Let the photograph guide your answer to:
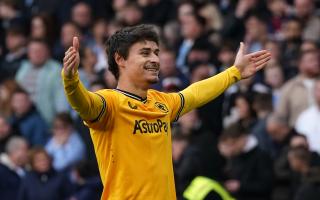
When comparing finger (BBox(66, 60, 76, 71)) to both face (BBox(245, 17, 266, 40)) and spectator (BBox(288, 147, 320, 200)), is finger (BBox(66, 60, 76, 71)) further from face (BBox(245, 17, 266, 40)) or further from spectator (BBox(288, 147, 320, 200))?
face (BBox(245, 17, 266, 40))

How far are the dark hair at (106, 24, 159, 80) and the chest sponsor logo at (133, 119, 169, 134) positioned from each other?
1.48 ft

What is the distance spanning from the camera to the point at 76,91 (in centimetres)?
705

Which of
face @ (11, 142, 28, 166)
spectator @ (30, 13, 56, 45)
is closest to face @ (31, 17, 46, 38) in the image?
spectator @ (30, 13, 56, 45)

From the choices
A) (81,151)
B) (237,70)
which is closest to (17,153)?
(81,151)

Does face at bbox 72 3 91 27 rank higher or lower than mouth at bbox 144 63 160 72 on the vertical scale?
higher

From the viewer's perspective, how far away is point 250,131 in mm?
12906

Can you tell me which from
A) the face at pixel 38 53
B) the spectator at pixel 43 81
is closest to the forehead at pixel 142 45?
the spectator at pixel 43 81

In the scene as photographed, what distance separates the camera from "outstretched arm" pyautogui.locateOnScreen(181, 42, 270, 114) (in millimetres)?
8297

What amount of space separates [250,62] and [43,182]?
17.2ft

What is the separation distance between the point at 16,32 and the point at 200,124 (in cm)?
466

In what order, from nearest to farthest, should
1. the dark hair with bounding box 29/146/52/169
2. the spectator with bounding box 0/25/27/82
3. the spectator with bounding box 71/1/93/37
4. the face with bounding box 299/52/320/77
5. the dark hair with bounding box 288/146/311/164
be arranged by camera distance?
the dark hair with bounding box 288/146/311/164 → the face with bounding box 299/52/320/77 → the dark hair with bounding box 29/146/52/169 → the spectator with bounding box 0/25/27/82 → the spectator with bounding box 71/1/93/37

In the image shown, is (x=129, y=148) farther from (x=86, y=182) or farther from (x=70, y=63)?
(x=86, y=182)

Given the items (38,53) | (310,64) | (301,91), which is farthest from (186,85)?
(38,53)

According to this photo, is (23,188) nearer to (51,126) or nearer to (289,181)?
(51,126)
